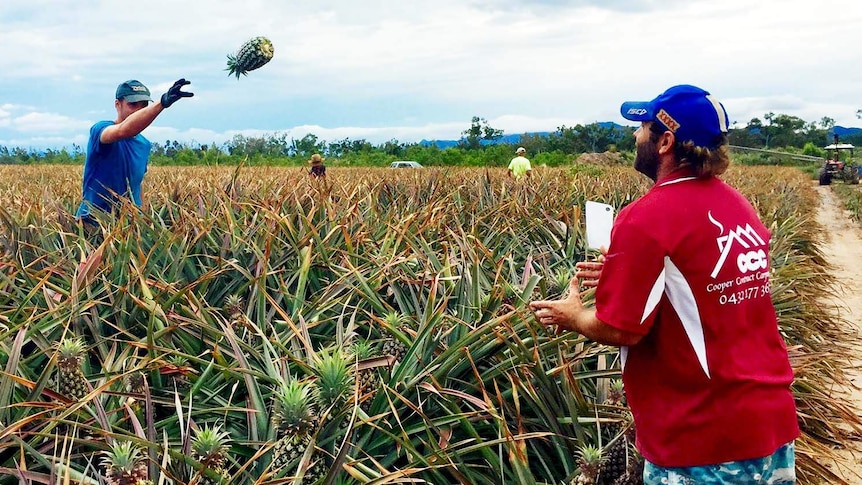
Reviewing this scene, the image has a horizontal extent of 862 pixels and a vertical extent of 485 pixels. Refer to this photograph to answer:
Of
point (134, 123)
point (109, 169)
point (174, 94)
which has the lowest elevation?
point (109, 169)

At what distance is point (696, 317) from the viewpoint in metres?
1.73

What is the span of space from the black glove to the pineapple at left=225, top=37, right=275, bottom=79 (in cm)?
66

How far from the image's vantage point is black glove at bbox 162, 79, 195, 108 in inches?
168

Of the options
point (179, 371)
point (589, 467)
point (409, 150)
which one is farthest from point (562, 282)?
point (409, 150)

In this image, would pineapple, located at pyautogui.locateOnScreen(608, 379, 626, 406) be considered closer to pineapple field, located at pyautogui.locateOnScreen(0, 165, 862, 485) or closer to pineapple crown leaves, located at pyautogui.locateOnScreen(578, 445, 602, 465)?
pineapple field, located at pyautogui.locateOnScreen(0, 165, 862, 485)

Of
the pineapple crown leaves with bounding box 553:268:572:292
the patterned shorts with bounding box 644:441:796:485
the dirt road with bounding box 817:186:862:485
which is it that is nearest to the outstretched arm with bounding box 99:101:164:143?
the pineapple crown leaves with bounding box 553:268:572:292

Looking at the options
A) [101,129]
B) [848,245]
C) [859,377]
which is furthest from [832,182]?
[101,129]

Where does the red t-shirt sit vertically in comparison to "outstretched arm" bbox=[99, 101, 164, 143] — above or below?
below

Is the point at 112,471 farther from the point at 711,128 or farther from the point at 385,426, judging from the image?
the point at 711,128

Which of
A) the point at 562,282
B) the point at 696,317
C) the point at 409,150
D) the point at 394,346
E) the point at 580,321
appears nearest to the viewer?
the point at 696,317

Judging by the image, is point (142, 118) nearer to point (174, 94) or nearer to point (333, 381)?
point (174, 94)

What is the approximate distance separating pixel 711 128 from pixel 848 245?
1266cm

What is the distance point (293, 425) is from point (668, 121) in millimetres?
1253

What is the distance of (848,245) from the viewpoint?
1255 centimetres
